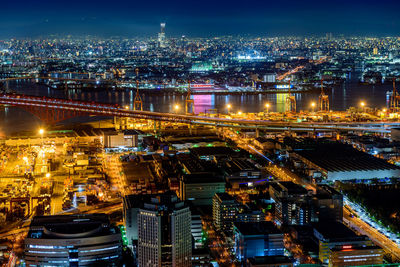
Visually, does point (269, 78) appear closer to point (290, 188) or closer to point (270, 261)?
point (290, 188)

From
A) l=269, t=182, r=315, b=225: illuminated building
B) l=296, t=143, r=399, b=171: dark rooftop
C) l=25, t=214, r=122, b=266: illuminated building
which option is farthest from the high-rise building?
l=296, t=143, r=399, b=171: dark rooftop

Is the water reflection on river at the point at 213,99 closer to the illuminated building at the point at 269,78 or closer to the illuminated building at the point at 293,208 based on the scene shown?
the illuminated building at the point at 269,78

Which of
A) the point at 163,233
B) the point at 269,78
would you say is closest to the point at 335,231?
the point at 163,233

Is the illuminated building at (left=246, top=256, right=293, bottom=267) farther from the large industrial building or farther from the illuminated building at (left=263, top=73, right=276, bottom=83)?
the illuminated building at (left=263, top=73, right=276, bottom=83)

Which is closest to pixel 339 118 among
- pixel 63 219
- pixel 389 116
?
pixel 389 116

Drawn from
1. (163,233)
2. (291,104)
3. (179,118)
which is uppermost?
(291,104)

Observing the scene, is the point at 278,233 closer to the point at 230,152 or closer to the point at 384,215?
the point at 384,215
